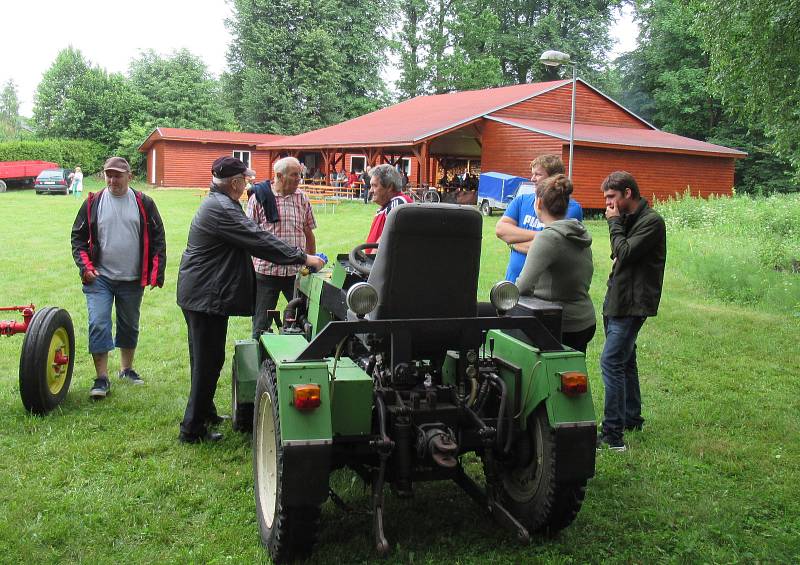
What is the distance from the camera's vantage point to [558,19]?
2030 inches

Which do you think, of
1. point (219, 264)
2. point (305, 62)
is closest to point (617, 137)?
point (219, 264)

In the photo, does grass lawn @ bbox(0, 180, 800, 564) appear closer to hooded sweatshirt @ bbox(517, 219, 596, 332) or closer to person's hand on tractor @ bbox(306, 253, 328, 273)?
hooded sweatshirt @ bbox(517, 219, 596, 332)

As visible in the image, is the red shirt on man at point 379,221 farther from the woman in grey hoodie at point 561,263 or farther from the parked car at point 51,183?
the parked car at point 51,183

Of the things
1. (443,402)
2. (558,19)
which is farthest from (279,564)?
(558,19)

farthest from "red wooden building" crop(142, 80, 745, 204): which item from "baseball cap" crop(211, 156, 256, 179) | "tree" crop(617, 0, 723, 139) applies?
"baseball cap" crop(211, 156, 256, 179)

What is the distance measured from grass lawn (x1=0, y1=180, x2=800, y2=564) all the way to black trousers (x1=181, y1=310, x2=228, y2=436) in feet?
1.06

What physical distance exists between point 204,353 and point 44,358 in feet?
4.19

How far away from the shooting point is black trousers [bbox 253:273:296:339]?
5.71 meters

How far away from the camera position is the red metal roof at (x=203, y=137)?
42.7 m

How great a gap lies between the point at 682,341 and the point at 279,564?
603cm

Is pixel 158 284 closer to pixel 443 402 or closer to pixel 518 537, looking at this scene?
pixel 443 402

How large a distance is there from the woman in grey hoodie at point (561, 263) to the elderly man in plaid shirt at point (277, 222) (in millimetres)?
2054

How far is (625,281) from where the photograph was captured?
16.0ft

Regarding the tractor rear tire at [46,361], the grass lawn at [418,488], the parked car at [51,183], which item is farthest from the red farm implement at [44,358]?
the parked car at [51,183]
